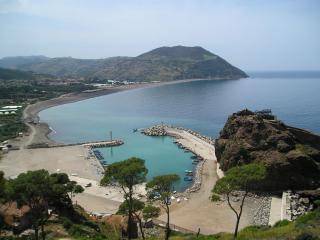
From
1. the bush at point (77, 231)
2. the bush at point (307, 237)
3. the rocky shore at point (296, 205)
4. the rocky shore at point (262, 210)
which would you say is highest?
the bush at point (307, 237)

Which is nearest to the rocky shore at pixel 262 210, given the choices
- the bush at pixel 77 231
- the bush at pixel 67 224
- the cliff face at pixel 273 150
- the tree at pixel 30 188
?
the cliff face at pixel 273 150

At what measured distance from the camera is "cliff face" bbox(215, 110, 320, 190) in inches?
2611

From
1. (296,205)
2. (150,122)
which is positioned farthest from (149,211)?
(150,122)

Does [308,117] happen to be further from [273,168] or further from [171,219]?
[171,219]

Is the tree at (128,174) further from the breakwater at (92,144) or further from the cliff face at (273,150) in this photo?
the breakwater at (92,144)

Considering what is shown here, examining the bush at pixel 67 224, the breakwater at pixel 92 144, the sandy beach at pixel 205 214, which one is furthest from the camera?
the breakwater at pixel 92 144

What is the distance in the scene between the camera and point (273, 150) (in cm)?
7144

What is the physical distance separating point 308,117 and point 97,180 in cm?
10440

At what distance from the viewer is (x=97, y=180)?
2923 inches

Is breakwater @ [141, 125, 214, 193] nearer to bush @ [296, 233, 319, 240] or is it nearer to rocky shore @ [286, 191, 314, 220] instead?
rocky shore @ [286, 191, 314, 220]

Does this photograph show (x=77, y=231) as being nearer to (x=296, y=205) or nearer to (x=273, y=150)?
(x=296, y=205)

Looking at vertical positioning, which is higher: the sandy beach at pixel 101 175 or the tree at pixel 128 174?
the tree at pixel 128 174

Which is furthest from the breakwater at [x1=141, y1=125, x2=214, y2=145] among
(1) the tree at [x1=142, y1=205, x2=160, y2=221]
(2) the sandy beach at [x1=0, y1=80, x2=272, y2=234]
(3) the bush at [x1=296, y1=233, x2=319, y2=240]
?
(3) the bush at [x1=296, y1=233, x2=319, y2=240]

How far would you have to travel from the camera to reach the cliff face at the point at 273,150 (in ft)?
218
